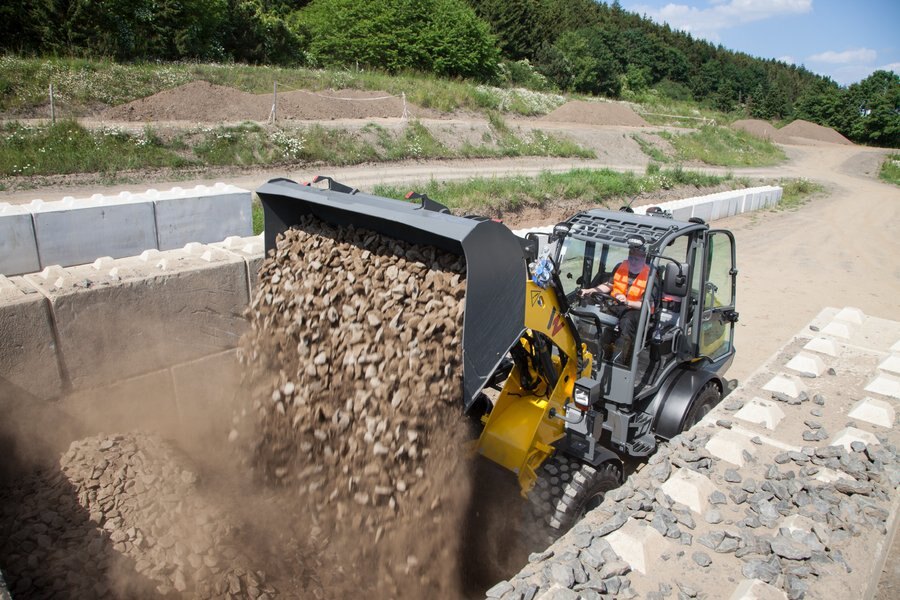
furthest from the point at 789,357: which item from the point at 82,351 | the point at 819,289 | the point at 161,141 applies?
the point at 161,141

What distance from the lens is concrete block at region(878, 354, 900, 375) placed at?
5383mm

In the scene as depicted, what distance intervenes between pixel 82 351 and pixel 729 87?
7948cm

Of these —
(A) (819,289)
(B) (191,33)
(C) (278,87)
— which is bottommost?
(A) (819,289)

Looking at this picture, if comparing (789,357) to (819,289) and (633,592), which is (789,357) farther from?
(819,289)

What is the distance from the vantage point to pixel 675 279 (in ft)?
15.9

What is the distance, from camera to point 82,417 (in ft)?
14.8

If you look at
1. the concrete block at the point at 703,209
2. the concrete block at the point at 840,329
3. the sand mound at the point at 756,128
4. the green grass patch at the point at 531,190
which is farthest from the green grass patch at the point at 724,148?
the concrete block at the point at 840,329

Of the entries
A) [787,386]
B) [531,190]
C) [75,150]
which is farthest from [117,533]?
[75,150]

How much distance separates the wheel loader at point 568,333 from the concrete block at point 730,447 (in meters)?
0.67

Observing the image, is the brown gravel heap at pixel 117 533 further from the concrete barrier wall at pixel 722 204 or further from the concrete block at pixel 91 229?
the concrete barrier wall at pixel 722 204

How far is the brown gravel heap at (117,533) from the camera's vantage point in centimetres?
369

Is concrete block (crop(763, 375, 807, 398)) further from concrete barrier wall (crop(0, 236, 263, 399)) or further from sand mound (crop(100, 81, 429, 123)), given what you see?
sand mound (crop(100, 81, 429, 123))

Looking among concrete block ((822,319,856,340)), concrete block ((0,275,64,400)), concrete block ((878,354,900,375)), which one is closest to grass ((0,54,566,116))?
concrete block ((0,275,64,400))

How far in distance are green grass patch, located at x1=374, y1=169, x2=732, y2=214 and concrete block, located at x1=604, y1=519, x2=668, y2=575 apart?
1014 centimetres
